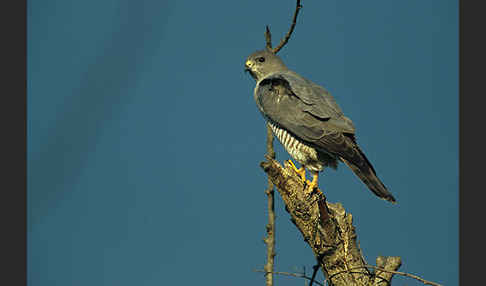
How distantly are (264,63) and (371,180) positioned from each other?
1640mm

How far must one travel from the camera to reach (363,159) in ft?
10.9

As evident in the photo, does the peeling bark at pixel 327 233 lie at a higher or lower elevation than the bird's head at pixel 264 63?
lower

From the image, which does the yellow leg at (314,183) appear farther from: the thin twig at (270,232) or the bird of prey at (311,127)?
the thin twig at (270,232)

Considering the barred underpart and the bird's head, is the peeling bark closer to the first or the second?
the barred underpart

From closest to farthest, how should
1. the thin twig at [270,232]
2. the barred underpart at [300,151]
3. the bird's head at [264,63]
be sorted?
the thin twig at [270,232], the barred underpart at [300,151], the bird's head at [264,63]

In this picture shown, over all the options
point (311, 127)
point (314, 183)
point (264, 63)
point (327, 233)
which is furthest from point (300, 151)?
point (264, 63)

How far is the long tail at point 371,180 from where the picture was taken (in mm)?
3214

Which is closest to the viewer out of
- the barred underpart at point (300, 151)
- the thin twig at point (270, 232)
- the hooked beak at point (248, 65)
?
the thin twig at point (270, 232)

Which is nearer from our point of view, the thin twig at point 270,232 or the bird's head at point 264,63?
the thin twig at point 270,232

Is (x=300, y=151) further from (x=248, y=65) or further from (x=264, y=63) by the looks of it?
(x=248, y=65)

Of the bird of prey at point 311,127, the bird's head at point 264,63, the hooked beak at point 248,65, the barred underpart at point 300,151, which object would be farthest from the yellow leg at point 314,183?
the hooked beak at point 248,65

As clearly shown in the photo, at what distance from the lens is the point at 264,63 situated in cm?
434

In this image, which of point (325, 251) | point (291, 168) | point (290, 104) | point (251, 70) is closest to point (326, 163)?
point (291, 168)

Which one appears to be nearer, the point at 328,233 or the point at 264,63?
the point at 328,233
